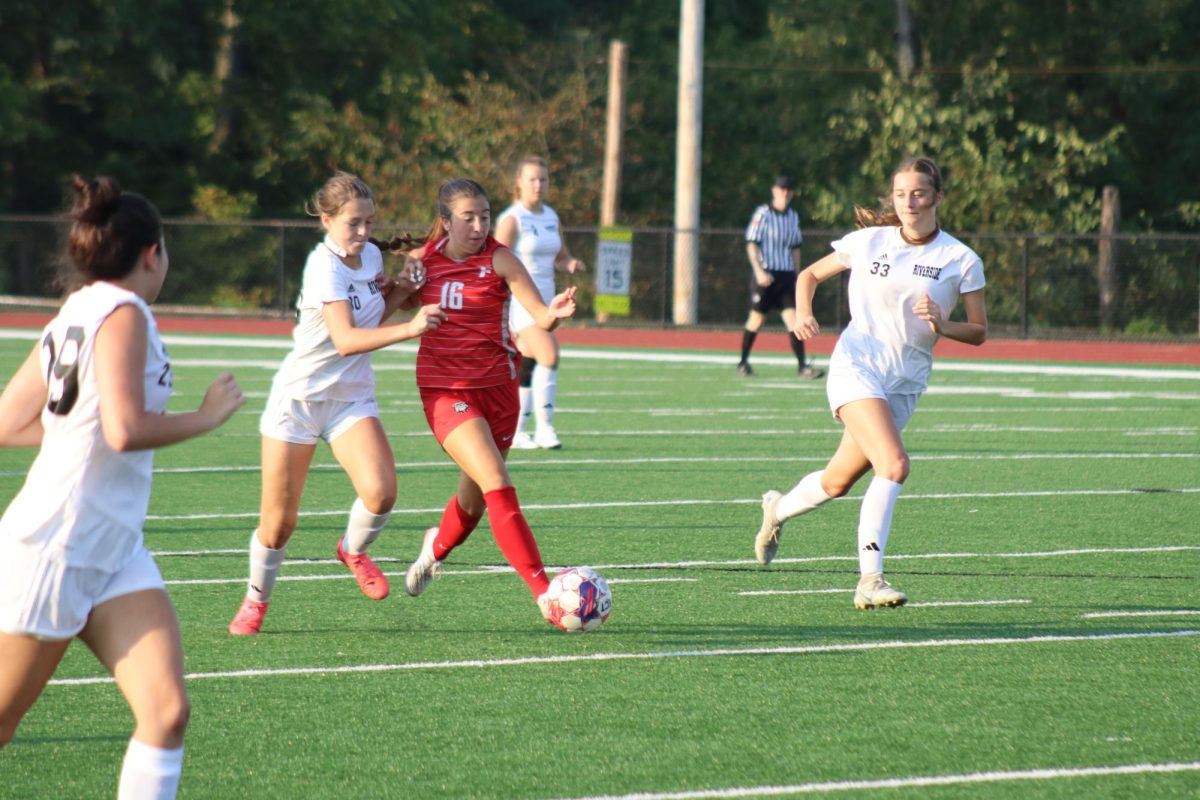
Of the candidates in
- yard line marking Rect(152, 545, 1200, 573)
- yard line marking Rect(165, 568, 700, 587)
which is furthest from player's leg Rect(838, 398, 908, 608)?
yard line marking Rect(152, 545, 1200, 573)

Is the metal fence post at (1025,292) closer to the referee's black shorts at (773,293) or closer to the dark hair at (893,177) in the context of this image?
the referee's black shorts at (773,293)

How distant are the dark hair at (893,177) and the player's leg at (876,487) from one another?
0.89 meters

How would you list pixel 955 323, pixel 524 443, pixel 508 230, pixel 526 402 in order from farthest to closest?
1. pixel 526 402
2. pixel 524 443
3. pixel 508 230
4. pixel 955 323

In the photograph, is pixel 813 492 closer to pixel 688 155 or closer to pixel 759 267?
pixel 759 267

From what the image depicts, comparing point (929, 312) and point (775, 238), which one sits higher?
point (775, 238)

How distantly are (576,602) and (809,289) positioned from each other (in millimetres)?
2132

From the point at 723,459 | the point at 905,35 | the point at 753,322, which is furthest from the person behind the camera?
the point at 905,35

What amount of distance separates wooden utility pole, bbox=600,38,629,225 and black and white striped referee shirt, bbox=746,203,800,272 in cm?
1297

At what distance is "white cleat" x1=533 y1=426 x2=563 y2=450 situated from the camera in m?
13.7

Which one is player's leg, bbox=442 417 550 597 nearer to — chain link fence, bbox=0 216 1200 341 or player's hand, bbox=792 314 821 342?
player's hand, bbox=792 314 821 342

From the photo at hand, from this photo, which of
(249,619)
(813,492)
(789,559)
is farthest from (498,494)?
(789,559)

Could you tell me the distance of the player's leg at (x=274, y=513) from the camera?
6.81 m

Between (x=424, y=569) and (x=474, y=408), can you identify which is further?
(x=424, y=569)

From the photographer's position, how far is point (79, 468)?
3865 millimetres
